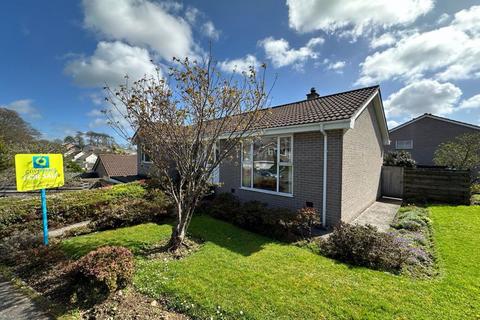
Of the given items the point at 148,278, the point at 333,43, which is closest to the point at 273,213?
the point at 148,278

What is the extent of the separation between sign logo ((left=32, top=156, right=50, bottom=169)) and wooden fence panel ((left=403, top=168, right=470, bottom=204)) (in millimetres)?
15733

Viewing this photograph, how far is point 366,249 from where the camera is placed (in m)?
4.89

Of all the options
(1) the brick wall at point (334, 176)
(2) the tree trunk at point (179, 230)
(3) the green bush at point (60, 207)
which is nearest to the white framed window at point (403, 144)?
(1) the brick wall at point (334, 176)

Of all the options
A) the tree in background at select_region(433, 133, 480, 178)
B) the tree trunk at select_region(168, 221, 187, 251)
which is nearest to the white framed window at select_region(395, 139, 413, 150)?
the tree in background at select_region(433, 133, 480, 178)

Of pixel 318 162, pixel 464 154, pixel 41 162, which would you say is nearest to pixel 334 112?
pixel 318 162

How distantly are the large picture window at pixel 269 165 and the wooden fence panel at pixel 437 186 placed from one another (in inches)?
329

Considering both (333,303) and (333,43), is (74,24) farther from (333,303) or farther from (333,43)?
(333,303)

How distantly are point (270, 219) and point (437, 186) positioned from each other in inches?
432

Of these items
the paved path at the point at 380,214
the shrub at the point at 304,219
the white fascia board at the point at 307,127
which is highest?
the white fascia board at the point at 307,127

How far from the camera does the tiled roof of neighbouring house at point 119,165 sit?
22906 mm

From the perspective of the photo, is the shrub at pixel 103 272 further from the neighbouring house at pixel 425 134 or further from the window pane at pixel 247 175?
the neighbouring house at pixel 425 134

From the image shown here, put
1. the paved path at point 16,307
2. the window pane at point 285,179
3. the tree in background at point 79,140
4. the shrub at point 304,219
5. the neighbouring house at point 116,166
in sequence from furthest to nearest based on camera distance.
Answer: the tree in background at point 79,140 → the neighbouring house at point 116,166 → the window pane at point 285,179 → the shrub at point 304,219 → the paved path at point 16,307

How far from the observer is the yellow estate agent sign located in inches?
203

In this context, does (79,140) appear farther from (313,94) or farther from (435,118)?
(435,118)
